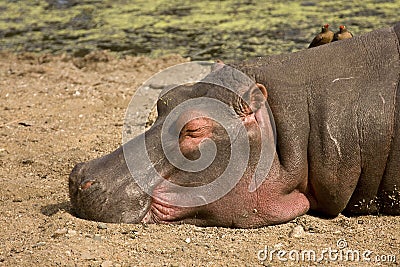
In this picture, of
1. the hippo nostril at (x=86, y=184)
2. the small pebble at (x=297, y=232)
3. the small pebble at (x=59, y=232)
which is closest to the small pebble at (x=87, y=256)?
the small pebble at (x=59, y=232)

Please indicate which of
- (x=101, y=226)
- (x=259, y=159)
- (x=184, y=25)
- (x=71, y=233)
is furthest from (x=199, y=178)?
(x=184, y=25)

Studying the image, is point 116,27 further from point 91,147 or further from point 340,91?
point 340,91

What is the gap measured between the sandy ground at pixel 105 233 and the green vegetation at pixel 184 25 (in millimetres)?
2663

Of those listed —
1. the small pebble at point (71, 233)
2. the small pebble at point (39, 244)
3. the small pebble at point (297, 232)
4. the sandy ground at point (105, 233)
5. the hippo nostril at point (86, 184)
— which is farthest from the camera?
the hippo nostril at point (86, 184)

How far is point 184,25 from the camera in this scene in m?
10.3

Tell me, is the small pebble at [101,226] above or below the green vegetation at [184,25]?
above

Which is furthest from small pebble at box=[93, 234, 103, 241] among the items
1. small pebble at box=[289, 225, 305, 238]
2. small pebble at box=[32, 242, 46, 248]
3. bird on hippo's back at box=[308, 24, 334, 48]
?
bird on hippo's back at box=[308, 24, 334, 48]

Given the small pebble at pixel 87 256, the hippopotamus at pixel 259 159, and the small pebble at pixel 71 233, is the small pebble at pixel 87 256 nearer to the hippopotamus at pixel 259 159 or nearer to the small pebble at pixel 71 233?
the small pebble at pixel 71 233

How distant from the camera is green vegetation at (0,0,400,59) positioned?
9320mm

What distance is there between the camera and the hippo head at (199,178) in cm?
450

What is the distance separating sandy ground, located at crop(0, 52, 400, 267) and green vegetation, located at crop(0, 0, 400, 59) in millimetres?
2663

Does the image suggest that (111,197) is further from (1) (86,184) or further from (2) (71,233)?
(2) (71,233)

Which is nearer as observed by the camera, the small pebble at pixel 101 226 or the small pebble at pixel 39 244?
the small pebble at pixel 39 244

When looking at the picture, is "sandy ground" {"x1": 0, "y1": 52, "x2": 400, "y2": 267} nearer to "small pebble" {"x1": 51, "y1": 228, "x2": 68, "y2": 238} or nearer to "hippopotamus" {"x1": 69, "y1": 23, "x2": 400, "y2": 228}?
"small pebble" {"x1": 51, "y1": 228, "x2": 68, "y2": 238}
